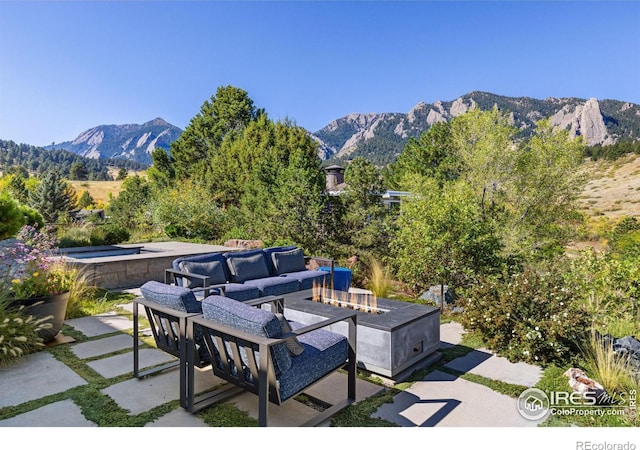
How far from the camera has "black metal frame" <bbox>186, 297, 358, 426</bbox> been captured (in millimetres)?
2270

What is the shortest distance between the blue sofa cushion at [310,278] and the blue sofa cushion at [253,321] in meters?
3.35

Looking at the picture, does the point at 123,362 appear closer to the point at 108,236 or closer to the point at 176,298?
the point at 176,298

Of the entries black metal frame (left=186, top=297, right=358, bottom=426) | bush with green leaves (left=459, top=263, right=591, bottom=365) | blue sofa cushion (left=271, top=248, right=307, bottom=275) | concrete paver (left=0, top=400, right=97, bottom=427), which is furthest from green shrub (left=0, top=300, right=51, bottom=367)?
bush with green leaves (left=459, top=263, right=591, bottom=365)

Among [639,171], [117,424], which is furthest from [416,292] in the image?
[639,171]

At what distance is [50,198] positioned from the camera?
77.0ft

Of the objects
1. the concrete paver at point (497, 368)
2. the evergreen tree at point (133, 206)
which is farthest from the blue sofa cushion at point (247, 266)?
the evergreen tree at point (133, 206)

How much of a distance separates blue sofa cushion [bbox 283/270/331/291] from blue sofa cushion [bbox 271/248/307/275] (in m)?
0.12

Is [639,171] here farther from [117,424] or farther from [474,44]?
[117,424]

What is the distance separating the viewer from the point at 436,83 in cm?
854

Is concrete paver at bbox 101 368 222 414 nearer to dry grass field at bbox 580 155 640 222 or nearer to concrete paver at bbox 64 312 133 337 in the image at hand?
concrete paver at bbox 64 312 133 337

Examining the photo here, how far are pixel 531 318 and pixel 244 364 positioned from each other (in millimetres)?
2897

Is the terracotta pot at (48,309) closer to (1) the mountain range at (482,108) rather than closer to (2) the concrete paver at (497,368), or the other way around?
(2) the concrete paver at (497,368)

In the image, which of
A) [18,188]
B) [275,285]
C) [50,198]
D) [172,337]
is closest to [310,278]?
[275,285]

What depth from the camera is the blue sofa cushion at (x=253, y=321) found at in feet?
7.53
